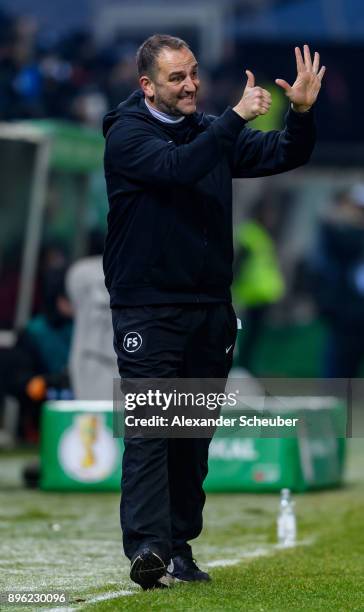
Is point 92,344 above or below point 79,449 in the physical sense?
above

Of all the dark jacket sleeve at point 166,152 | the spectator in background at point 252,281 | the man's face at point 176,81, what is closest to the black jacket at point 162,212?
the dark jacket sleeve at point 166,152

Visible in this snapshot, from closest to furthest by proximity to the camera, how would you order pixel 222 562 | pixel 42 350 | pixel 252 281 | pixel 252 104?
pixel 252 104
pixel 222 562
pixel 42 350
pixel 252 281

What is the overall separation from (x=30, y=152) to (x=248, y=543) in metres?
7.42

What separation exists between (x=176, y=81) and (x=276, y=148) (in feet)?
1.67

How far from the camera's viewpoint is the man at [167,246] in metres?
6.26

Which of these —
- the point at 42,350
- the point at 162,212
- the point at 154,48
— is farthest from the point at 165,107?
the point at 42,350

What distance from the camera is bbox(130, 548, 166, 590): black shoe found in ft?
20.3

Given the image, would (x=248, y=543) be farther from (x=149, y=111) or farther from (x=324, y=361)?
(x=324, y=361)

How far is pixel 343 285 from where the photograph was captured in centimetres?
1795

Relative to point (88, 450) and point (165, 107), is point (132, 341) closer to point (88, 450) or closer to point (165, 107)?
point (165, 107)

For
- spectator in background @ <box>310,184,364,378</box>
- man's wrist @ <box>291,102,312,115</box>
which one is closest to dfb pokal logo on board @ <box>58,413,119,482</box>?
man's wrist @ <box>291,102,312,115</box>

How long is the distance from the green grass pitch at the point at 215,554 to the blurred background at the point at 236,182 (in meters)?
4.01

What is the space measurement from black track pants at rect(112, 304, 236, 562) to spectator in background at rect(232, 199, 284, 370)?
1146cm

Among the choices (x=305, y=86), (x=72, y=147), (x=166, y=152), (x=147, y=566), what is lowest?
(x=147, y=566)
